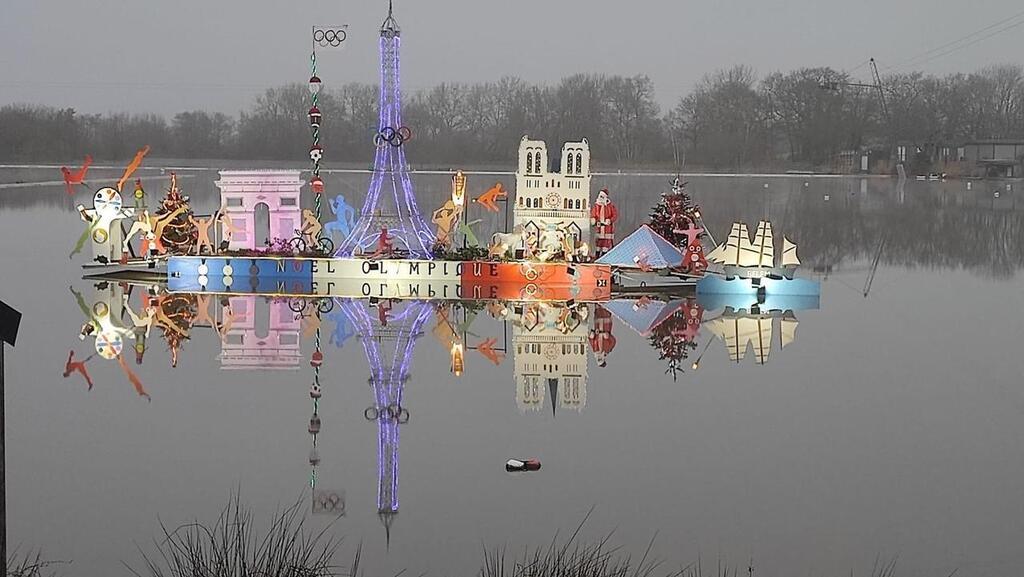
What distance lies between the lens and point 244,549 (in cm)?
390

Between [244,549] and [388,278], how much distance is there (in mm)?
6926

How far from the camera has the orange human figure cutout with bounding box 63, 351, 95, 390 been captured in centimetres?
672

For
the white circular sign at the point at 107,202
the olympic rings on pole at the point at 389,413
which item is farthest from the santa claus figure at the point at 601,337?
the white circular sign at the point at 107,202

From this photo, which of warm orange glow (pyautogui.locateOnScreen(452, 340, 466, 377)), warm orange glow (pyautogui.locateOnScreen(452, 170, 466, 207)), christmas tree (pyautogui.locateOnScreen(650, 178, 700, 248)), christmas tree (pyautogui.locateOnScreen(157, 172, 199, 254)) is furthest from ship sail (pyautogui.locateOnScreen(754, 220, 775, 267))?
christmas tree (pyautogui.locateOnScreen(157, 172, 199, 254))

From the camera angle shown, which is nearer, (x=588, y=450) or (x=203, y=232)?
(x=588, y=450)

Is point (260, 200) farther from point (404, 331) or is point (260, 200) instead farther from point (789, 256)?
point (789, 256)

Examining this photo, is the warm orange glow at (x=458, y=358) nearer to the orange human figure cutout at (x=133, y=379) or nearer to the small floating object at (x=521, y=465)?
the orange human figure cutout at (x=133, y=379)

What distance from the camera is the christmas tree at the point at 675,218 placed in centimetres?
1159

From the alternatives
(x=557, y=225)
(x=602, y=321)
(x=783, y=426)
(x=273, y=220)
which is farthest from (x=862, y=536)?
(x=273, y=220)

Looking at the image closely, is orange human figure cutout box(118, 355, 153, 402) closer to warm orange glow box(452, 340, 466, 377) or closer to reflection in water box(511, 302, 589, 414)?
warm orange glow box(452, 340, 466, 377)

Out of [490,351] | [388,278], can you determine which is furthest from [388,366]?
[388,278]

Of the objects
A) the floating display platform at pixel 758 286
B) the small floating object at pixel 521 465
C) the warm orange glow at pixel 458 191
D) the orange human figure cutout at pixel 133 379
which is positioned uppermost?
the warm orange glow at pixel 458 191

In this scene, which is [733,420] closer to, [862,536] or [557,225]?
[862,536]

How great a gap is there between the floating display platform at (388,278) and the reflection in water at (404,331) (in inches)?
13.3
